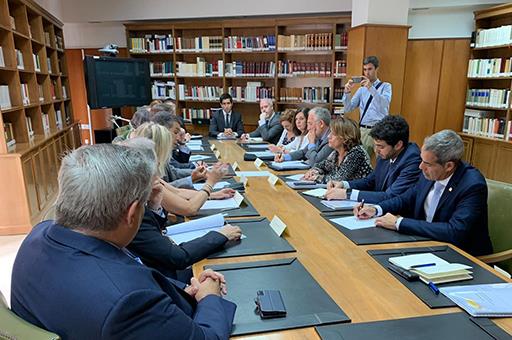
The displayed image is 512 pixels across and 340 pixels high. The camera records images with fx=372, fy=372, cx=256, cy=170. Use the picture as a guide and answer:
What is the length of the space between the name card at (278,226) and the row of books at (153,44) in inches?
223

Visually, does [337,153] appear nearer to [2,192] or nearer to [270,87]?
[2,192]

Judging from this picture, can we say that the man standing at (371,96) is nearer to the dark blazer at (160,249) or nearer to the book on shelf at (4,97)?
the dark blazer at (160,249)

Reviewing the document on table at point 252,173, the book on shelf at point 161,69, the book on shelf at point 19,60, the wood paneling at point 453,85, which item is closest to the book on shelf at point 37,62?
the book on shelf at point 19,60

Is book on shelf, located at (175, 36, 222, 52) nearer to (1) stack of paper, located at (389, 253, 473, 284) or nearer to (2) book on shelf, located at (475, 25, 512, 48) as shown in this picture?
(2) book on shelf, located at (475, 25, 512, 48)

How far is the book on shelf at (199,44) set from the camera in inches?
262

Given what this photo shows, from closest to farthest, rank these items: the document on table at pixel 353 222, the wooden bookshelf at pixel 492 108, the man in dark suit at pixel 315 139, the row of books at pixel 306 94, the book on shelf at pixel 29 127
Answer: the document on table at pixel 353 222 < the man in dark suit at pixel 315 139 < the book on shelf at pixel 29 127 < the wooden bookshelf at pixel 492 108 < the row of books at pixel 306 94

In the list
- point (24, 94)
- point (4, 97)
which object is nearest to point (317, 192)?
point (4, 97)

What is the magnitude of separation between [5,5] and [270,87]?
412 cm

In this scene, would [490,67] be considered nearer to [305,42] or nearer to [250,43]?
[305,42]

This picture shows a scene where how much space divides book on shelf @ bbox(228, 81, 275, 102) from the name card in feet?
16.6

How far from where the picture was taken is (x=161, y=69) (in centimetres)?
695

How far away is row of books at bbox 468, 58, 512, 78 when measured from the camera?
5051mm

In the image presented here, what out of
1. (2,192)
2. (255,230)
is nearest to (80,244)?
(255,230)

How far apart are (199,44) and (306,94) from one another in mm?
2125
